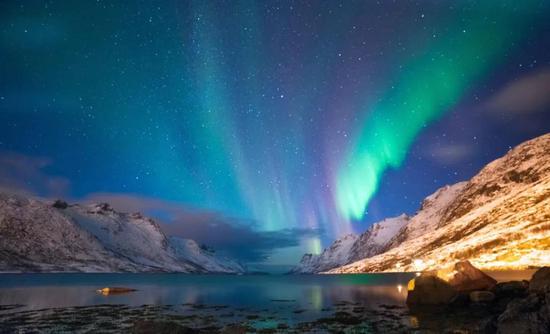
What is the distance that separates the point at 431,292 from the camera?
54.5 m

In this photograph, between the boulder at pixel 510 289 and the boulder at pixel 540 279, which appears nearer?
the boulder at pixel 540 279

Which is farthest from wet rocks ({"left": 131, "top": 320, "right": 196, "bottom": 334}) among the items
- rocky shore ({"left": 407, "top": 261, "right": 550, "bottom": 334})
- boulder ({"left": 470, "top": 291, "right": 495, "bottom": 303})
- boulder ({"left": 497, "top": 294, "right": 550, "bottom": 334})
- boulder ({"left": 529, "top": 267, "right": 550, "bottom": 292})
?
boulder ({"left": 470, "top": 291, "right": 495, "bottom": 303})

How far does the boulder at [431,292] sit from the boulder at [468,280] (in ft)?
5.25

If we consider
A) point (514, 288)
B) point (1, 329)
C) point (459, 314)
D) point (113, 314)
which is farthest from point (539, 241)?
point (1, 329)

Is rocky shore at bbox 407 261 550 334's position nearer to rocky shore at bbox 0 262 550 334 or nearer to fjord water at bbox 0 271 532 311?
rocky shore at bbox 0 262 550 334

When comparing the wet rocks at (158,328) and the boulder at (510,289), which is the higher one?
the boulder at (510,289)

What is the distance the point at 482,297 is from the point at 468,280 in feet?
16.8

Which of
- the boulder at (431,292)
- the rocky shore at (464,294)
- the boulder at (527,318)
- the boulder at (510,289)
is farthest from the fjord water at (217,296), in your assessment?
the boulder at (527,318)

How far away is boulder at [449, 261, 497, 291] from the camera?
182ft

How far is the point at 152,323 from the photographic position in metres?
31.3

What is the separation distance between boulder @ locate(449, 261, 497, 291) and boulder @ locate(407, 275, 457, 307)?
63.0 inches

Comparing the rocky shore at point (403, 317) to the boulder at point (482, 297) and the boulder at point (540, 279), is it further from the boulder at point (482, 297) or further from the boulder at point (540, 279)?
the boulder at point (540, 279)

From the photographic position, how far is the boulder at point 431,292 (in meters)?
53.8

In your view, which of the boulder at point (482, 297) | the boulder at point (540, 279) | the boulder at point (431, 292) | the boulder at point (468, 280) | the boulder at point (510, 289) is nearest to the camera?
the boulder at point (540, 279)
